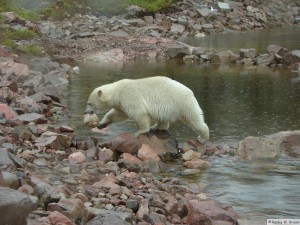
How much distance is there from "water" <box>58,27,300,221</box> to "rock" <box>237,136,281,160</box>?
227 millimetres

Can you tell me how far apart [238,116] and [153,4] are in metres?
29.2

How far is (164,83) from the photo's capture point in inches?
468

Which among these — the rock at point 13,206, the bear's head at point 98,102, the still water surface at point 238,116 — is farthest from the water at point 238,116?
the rock at point 13,206

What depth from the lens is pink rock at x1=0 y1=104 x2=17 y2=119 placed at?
1285 centimetres

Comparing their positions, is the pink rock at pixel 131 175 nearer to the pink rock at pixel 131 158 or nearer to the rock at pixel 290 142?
the pink rock at pixel 131 158

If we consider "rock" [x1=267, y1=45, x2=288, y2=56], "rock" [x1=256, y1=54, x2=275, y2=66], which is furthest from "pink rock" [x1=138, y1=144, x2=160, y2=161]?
"rock" [x1=267, y1=45, x2=288, y2=56]

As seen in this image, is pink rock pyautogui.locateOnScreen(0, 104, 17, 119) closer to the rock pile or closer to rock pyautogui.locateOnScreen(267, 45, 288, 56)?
the rock pile

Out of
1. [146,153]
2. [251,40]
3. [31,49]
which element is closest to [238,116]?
[146,153]

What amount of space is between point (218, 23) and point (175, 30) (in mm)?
5434

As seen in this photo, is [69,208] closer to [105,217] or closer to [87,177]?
[105,217]

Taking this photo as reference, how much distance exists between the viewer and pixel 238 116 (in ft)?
49.3

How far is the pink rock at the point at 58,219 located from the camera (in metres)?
6.43

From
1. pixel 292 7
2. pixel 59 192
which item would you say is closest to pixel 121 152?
pixel 59 192

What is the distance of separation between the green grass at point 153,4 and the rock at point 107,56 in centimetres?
1483
